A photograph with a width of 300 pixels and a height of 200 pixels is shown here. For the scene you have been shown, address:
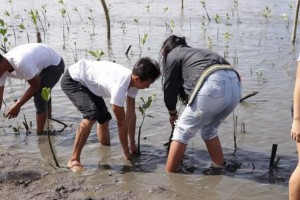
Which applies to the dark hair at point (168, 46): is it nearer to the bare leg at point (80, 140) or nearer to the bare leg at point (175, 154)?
the bare leg at point (175, 154)

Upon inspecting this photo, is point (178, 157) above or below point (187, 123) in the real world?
below

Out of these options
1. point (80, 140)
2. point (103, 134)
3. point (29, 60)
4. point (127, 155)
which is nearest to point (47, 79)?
point (29, 60)

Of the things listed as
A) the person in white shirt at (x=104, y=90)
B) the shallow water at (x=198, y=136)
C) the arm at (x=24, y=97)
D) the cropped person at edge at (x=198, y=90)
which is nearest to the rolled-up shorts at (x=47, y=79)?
the shallow water at (x=198, y=136)

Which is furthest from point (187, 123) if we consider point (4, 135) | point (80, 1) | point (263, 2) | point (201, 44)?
point (80, 1)

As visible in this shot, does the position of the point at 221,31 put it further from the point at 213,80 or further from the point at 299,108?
the point at 299,108

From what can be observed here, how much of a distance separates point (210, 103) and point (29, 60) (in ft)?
7.26

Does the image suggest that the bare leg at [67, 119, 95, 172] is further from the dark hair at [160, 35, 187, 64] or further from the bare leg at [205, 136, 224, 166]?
the bare leg at [205, 136, 224, 166]

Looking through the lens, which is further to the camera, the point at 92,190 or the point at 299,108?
the point at 92,190

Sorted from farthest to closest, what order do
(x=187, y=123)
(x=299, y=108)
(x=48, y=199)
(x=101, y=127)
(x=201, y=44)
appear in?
(x=201, y=44) < (x=101, y=127) < (x=187, y=123) < (x=48, y=199) < (x=299, y=108)

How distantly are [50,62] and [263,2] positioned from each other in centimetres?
1329

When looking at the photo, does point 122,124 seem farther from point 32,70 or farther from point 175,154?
point 32,70

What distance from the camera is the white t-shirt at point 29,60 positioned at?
4930 mm

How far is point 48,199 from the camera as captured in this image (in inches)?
155

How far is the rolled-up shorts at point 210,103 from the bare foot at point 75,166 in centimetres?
107
